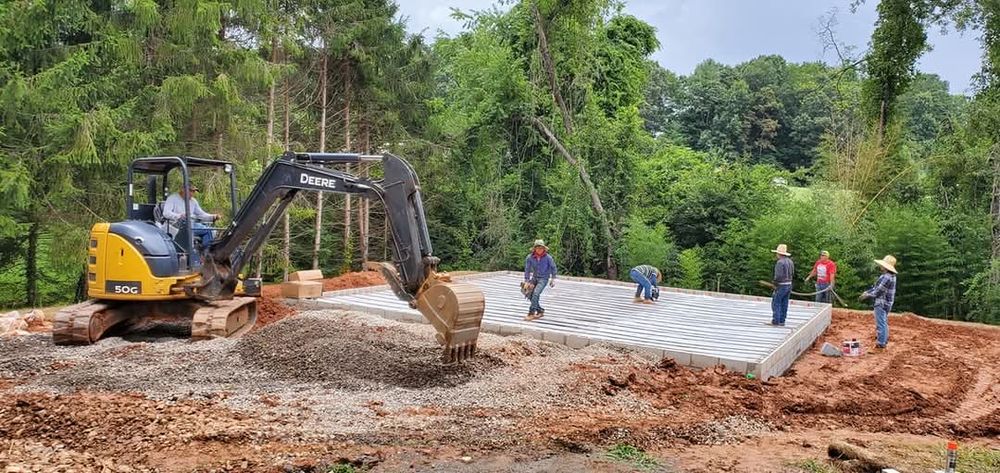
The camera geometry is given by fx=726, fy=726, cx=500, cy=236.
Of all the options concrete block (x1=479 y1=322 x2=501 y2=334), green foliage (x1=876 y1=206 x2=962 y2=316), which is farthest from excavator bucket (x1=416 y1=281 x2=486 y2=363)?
green foliage (x1=876 y1=206 x2=962 y2=316)

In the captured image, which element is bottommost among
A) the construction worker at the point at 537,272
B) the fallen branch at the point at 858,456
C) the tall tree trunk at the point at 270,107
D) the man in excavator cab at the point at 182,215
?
the fallen branch at the point at 858,456

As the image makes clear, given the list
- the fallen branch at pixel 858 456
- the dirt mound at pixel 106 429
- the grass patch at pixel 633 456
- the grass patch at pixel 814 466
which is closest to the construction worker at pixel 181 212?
the dirt mound at pixel 106 429

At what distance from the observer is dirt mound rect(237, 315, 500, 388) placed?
702 cm

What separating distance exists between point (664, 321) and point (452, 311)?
190 inches

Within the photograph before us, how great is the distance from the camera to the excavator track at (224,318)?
8.66m

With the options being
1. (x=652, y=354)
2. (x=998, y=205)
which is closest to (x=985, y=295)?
(x=998, y=205)

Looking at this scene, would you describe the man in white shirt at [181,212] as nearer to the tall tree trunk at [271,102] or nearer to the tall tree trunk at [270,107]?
the tall tree trunk at [270,107]

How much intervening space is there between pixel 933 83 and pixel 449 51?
2743cm

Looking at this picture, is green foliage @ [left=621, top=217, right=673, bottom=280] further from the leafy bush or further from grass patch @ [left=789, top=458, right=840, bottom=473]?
grass patch @ [left=789, top=458, right=840, bottom=473]

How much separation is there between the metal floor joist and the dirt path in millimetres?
351

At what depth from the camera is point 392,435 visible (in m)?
5.21

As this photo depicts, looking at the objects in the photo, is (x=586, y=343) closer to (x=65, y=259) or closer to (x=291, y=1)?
(x=65, y=259)

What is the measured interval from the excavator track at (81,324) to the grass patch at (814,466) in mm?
7684

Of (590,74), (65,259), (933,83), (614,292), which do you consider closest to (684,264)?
(614,292)
